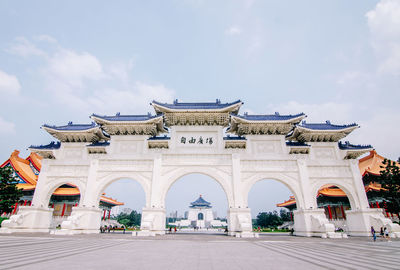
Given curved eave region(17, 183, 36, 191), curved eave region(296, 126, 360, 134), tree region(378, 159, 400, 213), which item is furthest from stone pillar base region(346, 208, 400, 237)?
curved eave region(17, 183, 36, 191)

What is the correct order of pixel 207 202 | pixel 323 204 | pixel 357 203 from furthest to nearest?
pixel 207 202, pixel 323 204, pixel 357 203

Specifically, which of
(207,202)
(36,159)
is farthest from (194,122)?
(207,202)

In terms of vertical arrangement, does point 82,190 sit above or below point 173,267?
above

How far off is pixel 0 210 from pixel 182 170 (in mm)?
16035

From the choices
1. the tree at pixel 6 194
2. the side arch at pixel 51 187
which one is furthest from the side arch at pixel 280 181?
the tree at pixel 6 194

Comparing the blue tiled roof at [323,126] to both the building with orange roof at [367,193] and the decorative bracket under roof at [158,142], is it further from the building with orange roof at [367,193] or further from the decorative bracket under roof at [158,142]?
the decorative bracket under roof at [158,142]

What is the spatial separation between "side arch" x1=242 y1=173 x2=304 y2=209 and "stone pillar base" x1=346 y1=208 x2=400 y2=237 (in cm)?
421

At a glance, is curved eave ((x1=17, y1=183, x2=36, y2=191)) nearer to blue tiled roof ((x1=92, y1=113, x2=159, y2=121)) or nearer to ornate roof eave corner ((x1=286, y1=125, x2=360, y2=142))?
blue tiled roof ((x1=92, y1=113, x2=159, y2=121))

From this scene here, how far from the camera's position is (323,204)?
27.5m

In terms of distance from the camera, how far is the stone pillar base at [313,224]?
14.2 meters

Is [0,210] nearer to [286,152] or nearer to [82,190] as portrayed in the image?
[82,190]

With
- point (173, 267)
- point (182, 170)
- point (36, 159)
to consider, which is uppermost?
point (36, 159)

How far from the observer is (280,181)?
17.0 m

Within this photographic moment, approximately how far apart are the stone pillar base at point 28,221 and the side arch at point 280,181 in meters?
16.0
